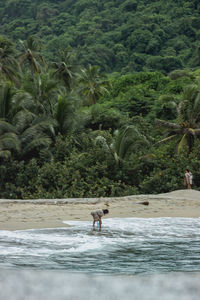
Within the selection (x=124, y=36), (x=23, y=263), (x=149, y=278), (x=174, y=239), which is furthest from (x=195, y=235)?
(x=124, y=36)

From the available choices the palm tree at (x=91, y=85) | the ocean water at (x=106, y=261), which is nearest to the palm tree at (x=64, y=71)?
the palm tree at (x=91, y=85)

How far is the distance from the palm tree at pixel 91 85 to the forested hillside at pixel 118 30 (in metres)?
12.7

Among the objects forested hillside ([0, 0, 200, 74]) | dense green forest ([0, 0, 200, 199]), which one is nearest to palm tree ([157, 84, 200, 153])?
dense green forest ([0, 0, 200, 199])

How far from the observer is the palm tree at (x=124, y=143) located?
20.4 meters

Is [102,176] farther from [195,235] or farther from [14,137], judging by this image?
[195,235]

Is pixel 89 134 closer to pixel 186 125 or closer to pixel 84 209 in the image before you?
pixel 186 125

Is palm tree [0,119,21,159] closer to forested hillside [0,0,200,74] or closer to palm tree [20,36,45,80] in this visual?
palm tree [20,36,45,80]

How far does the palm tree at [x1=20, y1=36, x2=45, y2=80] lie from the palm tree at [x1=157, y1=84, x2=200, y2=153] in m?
12.9

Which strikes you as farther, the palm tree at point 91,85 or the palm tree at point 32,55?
the palm tree at point 91,85

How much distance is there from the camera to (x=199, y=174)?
63.4 ft

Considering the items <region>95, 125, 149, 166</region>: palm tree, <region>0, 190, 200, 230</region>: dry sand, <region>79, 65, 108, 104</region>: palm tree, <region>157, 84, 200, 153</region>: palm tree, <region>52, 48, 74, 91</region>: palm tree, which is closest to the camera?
<region>0, 190, 200, 230</region>: dry sand

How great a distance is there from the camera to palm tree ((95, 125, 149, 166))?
802 inches

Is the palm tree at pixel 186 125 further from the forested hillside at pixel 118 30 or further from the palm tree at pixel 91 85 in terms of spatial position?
the forested hillside at pixel 118 30

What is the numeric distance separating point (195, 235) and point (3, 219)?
16.6 feet
